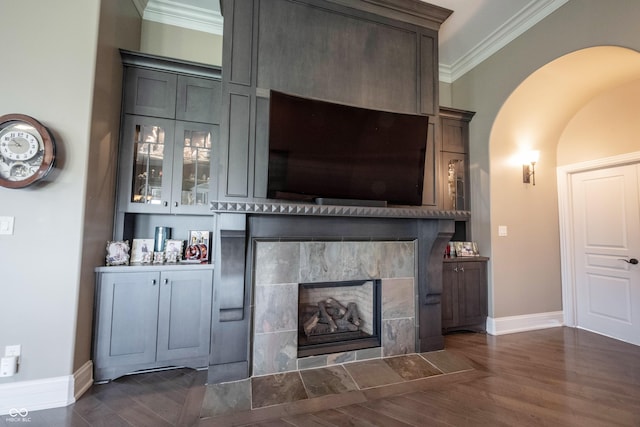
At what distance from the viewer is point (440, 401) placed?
1.96 m

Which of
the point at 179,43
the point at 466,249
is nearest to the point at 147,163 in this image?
the point at 179,43

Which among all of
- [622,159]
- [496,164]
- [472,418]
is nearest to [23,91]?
[472,418]

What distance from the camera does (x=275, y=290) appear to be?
7.70 feet

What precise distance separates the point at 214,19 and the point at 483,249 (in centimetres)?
421

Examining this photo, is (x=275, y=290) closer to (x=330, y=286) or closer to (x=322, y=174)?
(x=330, y=286)

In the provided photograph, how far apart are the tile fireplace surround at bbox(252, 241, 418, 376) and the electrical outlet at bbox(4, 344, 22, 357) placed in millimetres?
1570

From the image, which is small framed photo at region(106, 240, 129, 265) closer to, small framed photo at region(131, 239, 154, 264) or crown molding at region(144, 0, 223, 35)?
small framed photo at region(131, 239, 154, 264)

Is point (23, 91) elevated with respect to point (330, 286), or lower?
elevated

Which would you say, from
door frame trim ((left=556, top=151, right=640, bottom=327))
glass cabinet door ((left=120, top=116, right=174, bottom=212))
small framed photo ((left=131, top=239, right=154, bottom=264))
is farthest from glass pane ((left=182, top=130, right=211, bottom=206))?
door frame trim ((left=556, top=151, right=640, bottom=327))

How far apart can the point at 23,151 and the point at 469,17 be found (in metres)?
4.33

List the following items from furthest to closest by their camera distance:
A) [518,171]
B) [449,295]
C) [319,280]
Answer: [518,171] < [449,295] < [319,280]

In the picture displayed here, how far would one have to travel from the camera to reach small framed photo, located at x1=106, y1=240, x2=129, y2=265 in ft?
7.66

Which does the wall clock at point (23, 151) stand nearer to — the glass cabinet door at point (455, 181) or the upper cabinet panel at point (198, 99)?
the upper cabinet panel at point (198, 99)

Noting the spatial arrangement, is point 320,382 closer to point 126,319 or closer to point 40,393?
point 126,319
